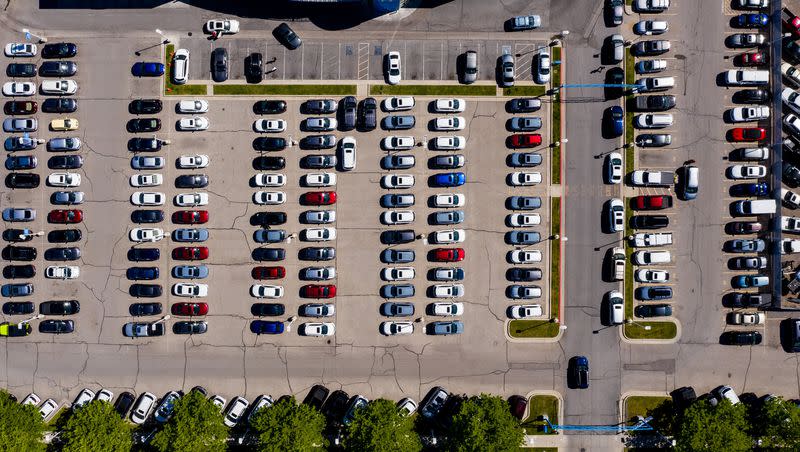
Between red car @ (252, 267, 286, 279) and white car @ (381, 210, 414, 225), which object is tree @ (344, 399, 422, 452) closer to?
red car @ (252, 267, 286, 279)

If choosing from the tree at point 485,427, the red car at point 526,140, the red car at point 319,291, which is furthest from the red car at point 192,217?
the red car at point 526,140

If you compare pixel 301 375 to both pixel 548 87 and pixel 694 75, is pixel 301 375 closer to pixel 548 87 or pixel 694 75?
pixel 548 87

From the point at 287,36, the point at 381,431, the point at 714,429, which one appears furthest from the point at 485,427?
the point at 287,36

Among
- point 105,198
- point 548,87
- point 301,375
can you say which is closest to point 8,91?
point 105,198

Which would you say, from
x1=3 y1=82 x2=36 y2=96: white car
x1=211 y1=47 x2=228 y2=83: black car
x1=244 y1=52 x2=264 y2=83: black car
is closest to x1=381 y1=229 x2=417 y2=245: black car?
x1=244 y1=52 x2=264 y2=83: black car

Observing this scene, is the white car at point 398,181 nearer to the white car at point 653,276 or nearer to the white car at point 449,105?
the white car at point 449,105

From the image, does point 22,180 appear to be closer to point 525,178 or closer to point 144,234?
point 144,234
